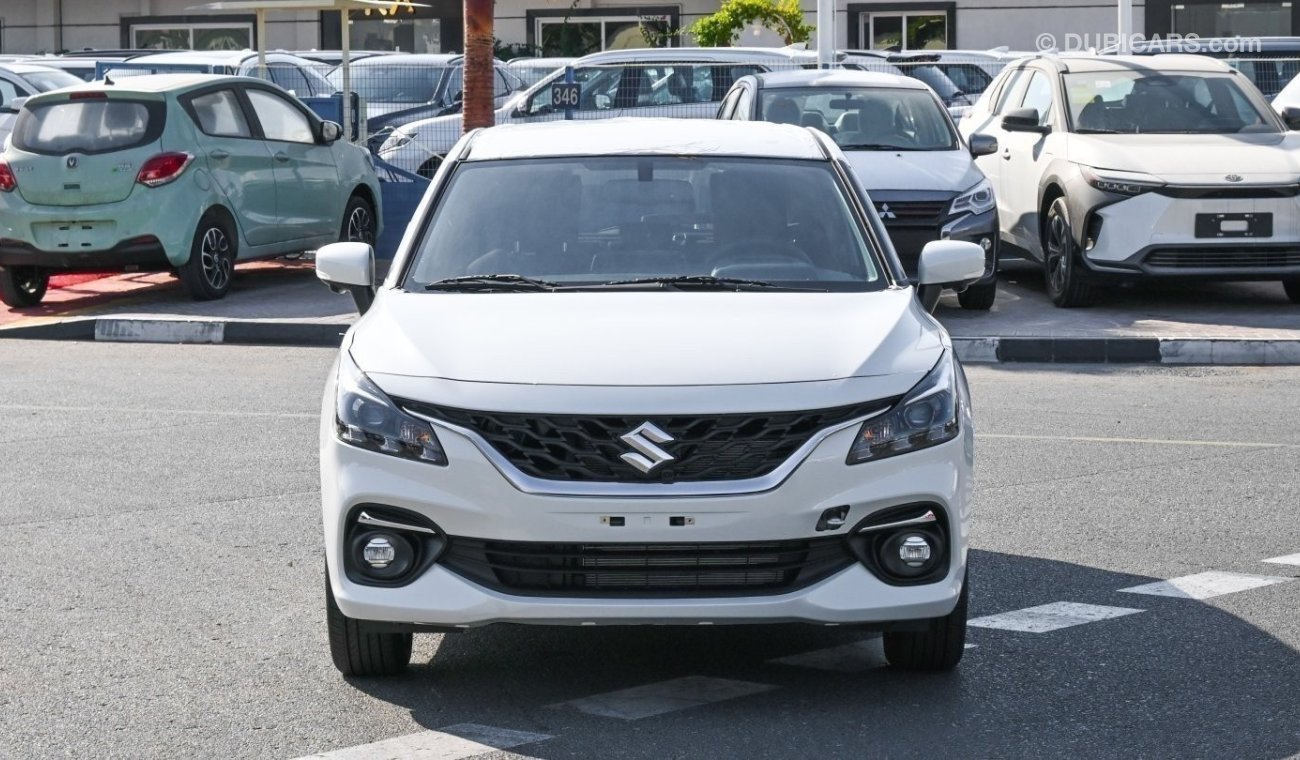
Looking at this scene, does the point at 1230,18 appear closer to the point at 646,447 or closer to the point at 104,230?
the point at 104,230

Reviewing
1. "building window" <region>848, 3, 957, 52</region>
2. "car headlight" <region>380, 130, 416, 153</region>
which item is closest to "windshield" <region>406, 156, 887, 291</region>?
"car headlight" <region>380, 130, 416, 153</region>

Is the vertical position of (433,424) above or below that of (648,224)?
below

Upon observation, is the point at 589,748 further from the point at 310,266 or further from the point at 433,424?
the point at 310,266

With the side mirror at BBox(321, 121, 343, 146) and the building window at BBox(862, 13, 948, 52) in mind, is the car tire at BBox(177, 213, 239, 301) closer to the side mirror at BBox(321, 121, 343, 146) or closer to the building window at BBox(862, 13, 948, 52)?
the side mirror at BBox(321, 121, 343, 146)

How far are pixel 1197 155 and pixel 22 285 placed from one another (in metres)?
8.94

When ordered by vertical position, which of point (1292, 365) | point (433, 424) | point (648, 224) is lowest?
point (1292, 365)

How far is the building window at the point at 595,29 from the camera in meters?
36.8

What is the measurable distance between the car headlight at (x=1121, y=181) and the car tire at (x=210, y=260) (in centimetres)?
653

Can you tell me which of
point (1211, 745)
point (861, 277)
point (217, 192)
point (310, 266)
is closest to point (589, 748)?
point (1211, 745)

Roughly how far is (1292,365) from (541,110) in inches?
390

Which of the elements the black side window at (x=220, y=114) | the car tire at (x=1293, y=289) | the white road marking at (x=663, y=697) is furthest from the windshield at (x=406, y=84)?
the white road marking at (x=663, y=697)

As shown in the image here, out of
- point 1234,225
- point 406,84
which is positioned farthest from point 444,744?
point 406,84

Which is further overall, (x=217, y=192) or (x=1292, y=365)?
(x=217, y=192)

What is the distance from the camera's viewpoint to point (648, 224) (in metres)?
6.23
